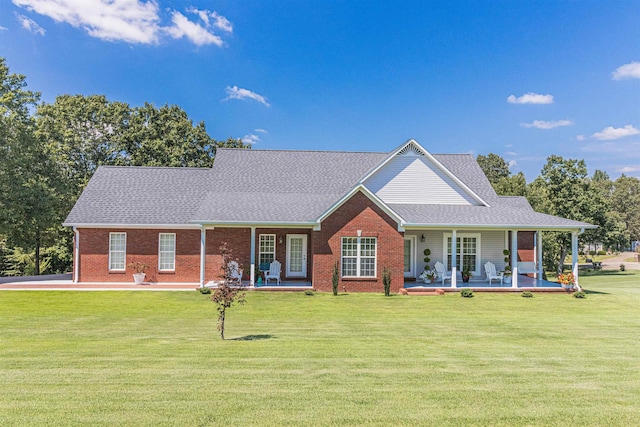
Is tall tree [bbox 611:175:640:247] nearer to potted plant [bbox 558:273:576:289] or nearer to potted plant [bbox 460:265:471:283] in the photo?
potted plant [bbox 558:273:576:289]

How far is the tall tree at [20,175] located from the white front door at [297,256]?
15976 mm

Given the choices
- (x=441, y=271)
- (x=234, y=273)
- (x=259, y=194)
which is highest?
(x=259, y=194)

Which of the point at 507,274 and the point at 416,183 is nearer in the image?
the point at 507,274

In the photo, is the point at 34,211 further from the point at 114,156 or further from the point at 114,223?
the point at 114,156

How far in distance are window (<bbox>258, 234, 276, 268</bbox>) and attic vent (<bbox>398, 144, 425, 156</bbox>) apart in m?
8.43

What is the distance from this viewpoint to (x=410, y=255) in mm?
23766

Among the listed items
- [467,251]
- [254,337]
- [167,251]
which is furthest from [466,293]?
[167,251]

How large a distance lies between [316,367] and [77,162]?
36835 mm

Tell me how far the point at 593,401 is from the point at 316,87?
32652 millimetres

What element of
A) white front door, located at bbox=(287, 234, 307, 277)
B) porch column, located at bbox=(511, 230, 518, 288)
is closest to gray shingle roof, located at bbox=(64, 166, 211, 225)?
white front door, located at bbox=(287, 234, 307, 277)

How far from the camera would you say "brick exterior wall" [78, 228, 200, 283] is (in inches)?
880

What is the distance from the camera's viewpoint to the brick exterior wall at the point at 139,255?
22359 mm

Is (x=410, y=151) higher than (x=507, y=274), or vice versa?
(x=410, y=151)

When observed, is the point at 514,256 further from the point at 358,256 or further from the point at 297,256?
the point at 297,256
